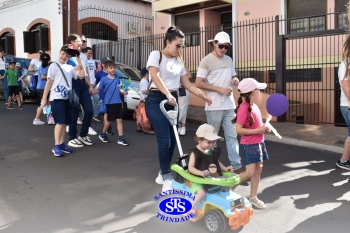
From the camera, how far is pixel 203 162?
3703mm

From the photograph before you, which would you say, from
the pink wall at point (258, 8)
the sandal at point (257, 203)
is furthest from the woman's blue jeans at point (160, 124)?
the pink wall at point (258, 8)

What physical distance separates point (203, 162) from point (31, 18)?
20421mm

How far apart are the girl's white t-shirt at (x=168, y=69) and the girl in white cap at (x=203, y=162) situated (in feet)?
3.52

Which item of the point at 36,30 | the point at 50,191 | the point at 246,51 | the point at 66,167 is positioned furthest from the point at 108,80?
the point at 36,30

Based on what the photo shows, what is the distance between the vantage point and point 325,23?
13.1m

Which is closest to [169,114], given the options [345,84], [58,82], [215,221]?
[215,221]

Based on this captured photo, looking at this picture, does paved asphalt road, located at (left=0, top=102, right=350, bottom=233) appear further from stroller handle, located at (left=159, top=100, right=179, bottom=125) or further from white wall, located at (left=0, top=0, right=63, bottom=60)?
white wall, located at (left=0, top=0, right=63, bottom=60)

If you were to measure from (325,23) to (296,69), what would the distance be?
7.02 ft

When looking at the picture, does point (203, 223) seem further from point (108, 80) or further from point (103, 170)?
point (108, 80)

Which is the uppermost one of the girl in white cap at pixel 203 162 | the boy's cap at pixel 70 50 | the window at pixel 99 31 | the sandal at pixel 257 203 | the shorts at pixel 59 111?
the window at pixel 99 31

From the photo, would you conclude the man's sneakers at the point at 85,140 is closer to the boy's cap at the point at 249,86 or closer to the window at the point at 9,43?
the boy's cap at the point at 249,86

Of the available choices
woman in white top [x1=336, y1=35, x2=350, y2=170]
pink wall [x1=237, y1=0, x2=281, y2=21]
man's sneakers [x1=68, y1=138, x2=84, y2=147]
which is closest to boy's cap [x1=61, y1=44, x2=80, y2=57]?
man's sneakers [x1=68, y1=138, x2=84, y2=147]

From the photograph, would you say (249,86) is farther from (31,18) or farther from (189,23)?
(31,18)

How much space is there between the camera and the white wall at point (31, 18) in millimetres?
19625
